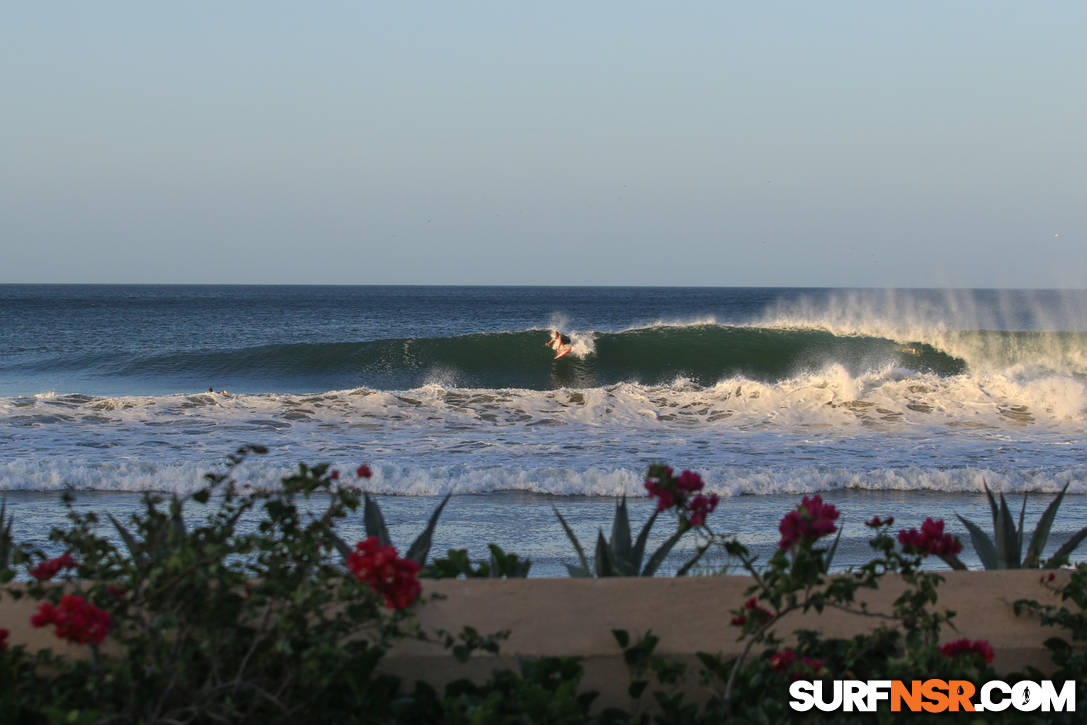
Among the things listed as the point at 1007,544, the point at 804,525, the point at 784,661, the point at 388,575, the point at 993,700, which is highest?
the point at 804,525

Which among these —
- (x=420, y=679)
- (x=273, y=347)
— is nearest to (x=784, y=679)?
(x=420, y=679)

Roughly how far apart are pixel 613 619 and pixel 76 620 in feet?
4.93

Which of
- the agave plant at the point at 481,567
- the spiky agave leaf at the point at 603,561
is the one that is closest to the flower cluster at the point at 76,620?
the agave plant at the point at 481,567

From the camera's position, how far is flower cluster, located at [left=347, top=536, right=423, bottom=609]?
217cm

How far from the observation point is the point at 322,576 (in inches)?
92.1

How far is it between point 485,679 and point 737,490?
5.63m

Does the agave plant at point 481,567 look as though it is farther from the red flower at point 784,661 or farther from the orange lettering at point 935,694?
the orange lettering at point 935,694

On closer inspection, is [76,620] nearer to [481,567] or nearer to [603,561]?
[481,567]

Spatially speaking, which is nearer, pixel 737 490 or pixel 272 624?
pixel 272 624

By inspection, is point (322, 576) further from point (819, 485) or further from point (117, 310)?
point (117, 310)

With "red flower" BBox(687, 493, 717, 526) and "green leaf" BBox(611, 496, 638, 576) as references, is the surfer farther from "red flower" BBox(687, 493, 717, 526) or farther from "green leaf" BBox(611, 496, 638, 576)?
"red flower" BBox(687, 493, 717, 526)

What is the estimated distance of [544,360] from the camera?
23.4 m

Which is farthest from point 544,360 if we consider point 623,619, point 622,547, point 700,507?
point 700,507

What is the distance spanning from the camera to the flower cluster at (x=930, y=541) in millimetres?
2703
